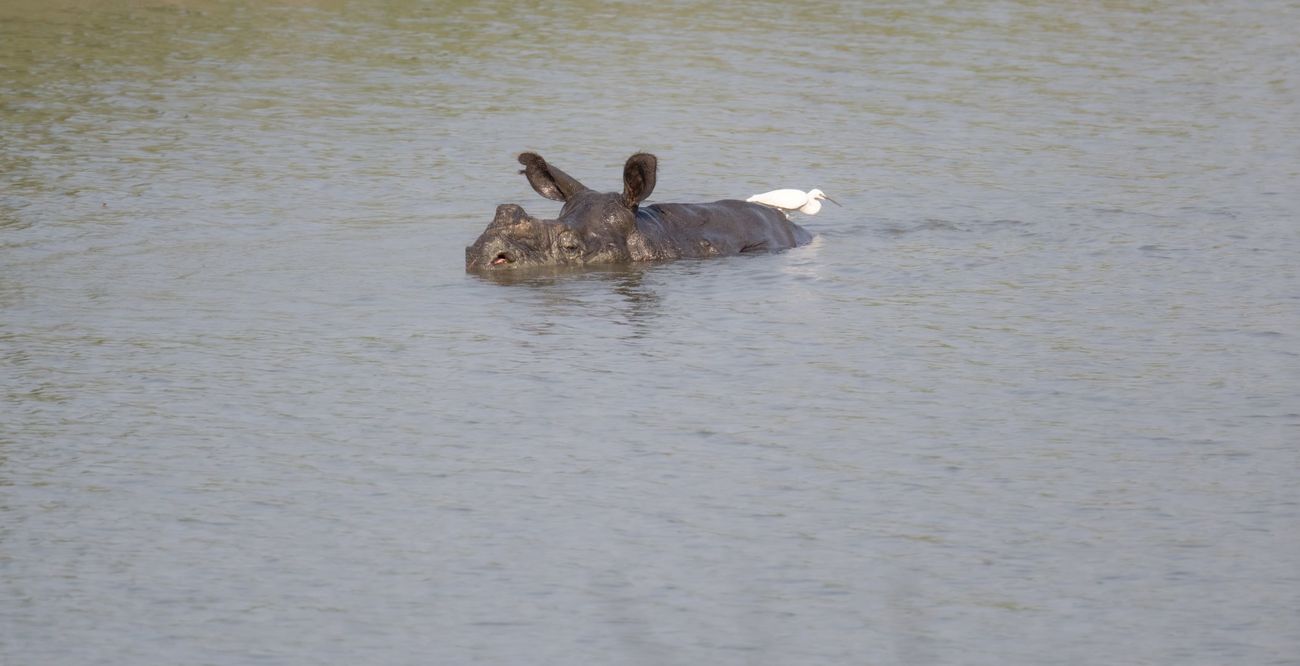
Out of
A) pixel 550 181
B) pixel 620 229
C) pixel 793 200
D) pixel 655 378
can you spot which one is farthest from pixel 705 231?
pixel 655 378

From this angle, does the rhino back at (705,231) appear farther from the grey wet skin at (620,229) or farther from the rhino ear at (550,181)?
the rhino ear at (550,181)

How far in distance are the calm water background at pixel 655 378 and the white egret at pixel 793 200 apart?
0.44 m

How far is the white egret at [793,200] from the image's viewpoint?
14142mm

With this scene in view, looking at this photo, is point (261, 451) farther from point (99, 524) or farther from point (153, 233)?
point (153, 233)

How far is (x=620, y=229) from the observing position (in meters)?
13.5

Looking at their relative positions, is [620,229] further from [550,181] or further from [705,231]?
[550,181]

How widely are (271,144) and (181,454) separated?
9267 millimetres

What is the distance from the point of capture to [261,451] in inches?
346

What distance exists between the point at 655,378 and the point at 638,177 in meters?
3.57

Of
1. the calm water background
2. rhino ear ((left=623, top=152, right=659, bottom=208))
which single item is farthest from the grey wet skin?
the calm water background

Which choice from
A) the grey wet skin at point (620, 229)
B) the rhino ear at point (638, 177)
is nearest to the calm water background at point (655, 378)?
the grey wet skin at point (620, 229)

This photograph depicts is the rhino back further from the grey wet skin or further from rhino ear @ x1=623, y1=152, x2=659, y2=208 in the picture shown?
rhino ear @ x1=623, y1=152, x2=659, y2=208

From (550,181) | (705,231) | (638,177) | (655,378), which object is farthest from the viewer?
(550,181)

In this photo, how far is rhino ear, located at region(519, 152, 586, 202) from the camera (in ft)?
45.4
